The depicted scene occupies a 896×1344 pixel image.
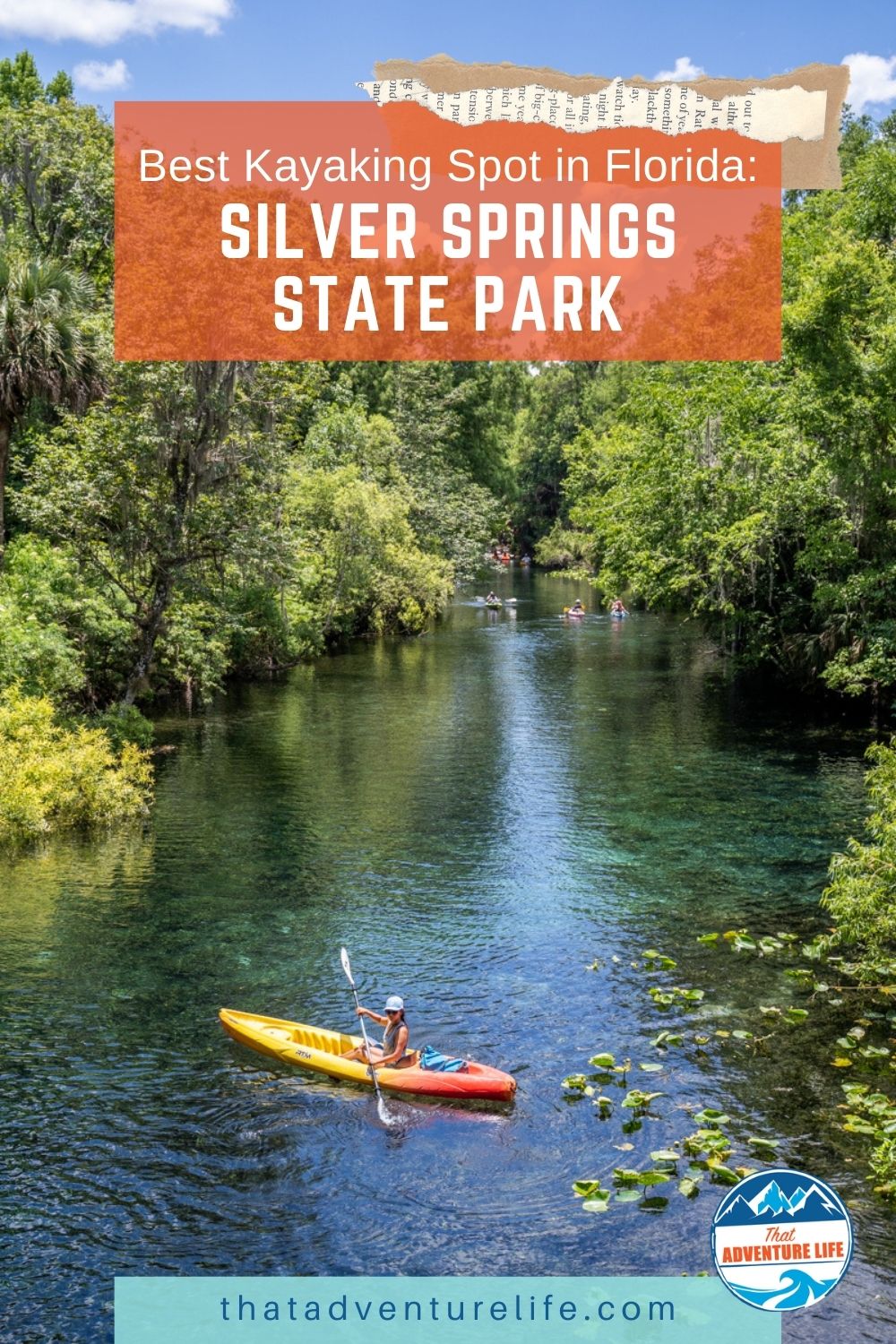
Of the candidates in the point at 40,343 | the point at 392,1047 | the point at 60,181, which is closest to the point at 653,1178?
the point at 392,1047

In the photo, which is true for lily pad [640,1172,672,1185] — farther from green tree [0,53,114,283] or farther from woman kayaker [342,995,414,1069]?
green tree [0,53,114,283]

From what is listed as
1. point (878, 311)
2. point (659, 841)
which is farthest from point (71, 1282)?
point (878, 311)

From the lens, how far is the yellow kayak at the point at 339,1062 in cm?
1248

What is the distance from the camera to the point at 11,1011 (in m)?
14.4

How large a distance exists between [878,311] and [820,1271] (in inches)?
846

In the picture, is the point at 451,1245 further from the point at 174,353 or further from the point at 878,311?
the point at 878,311

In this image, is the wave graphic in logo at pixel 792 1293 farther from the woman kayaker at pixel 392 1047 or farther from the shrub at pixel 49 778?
the shrub at pixel 49 778

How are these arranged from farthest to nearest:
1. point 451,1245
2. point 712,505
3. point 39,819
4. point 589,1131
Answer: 1. point 712,505
2. point 39,819
3. point 589,1131
4. point 451,1245

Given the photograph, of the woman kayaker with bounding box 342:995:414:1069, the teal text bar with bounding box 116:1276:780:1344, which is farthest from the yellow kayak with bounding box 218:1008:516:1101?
the teal text bar with bounding box 116:1276:780:1344

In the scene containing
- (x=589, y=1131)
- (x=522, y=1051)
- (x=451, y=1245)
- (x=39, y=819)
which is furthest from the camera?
(x=39, y=819)

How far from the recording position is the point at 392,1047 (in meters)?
13.2

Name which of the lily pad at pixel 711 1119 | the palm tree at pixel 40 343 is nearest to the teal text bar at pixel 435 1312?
the lily pad at pixel 711 1119

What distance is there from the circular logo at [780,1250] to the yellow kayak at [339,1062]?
132 inches

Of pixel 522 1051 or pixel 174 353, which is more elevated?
pixel 174 353
